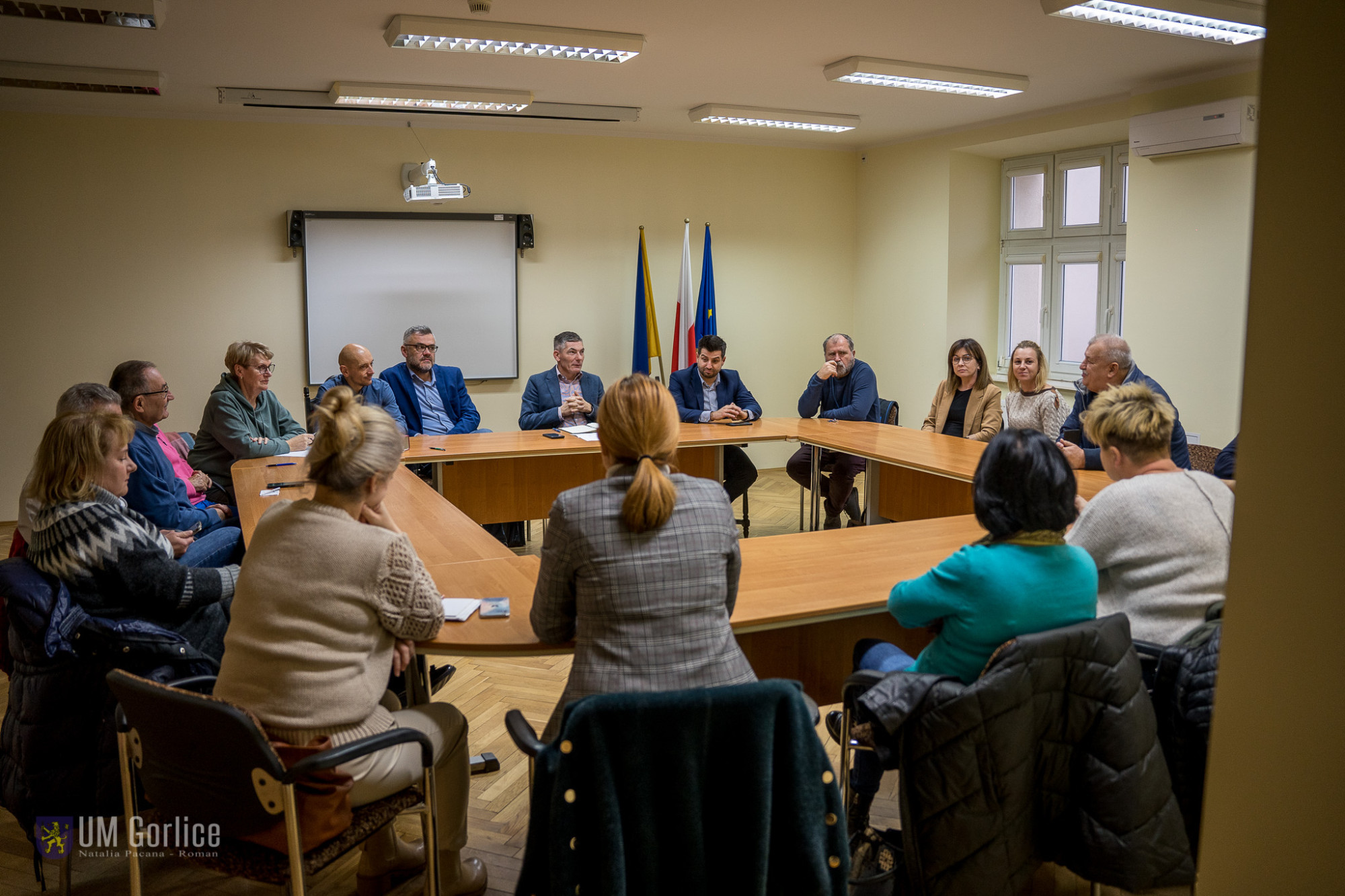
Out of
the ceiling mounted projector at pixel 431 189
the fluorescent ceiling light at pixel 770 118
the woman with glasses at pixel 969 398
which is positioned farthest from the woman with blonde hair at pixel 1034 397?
the ceiling mounted projector at pixel 431 189

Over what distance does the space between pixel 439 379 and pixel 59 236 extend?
2871 mm

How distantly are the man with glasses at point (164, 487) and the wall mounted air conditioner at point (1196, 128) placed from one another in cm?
550

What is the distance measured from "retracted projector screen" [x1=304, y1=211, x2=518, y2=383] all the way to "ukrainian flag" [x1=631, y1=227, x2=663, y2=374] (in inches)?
38.6

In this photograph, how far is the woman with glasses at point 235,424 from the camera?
4.63 m

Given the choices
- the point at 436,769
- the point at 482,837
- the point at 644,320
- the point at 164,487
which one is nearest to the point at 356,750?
the point at 436,769

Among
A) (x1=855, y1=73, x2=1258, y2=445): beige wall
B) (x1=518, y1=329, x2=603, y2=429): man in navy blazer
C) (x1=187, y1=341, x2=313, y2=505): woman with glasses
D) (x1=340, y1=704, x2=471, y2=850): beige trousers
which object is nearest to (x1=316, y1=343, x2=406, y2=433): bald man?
(x1=187, y1=341, x2=313, y2=505): woman with glasses

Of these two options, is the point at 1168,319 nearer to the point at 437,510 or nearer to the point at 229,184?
the point at 437,510

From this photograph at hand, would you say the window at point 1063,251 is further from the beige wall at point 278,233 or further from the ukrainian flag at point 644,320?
the ukrainian flag at point 644,320

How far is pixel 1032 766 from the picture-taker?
1.93m

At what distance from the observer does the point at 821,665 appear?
2.77 m

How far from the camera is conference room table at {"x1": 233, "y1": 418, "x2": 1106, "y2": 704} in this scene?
95.6 inches

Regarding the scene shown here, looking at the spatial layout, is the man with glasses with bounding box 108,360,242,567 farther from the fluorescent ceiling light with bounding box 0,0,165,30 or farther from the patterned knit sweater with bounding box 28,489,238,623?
the fluorescent ceiling light with bounding box 0,0,165,30

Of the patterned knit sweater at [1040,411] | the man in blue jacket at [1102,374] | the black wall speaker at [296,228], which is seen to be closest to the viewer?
the man in blue jacket at [1102,374]

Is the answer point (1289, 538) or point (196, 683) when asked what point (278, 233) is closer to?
Answer: point (196, 683)
